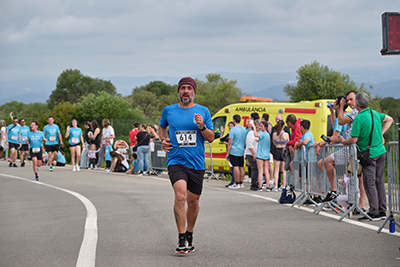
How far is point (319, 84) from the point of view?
70625mm

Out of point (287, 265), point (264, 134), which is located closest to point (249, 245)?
point (287, 265)

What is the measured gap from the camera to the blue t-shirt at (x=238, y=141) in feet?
48.6

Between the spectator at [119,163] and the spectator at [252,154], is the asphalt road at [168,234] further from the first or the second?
the spectator at [119,163]

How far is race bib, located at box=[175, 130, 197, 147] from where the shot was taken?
6.35m

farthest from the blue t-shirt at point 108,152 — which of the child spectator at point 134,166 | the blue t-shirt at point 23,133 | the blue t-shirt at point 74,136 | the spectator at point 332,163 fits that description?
the spectator at point 332,163

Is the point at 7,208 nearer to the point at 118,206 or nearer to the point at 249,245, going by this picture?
the point at 118,206

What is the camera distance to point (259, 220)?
8633mm

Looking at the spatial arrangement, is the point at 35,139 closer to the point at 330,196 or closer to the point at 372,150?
the point at 330,196

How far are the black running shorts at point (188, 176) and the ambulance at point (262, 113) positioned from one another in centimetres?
969

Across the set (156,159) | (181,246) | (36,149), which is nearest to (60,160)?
(156,159)

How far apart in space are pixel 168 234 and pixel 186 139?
5.46 feet

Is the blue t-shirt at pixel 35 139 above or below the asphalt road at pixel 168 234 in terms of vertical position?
above

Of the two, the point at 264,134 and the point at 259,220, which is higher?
the point at 264,134

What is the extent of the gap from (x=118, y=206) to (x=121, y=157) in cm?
1094
